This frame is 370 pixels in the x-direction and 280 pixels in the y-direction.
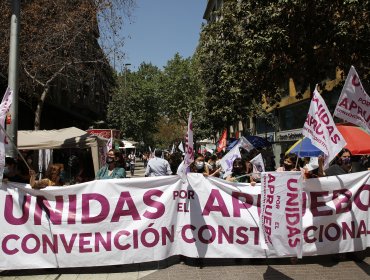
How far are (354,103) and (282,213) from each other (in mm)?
1899

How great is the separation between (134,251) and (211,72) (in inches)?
845

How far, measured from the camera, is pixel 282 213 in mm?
6031

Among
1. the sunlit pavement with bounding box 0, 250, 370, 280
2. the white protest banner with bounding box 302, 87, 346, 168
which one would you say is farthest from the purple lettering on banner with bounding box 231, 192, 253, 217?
the white protest banner with bounding box 302, 87, 346, 168

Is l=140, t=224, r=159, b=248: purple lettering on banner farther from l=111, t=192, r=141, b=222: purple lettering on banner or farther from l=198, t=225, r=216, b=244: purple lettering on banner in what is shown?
l=198, t=225, r=216, b=244: purple lettering on banner

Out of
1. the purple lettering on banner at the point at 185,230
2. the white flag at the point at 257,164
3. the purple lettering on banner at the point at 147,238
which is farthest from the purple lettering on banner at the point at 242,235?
the white flag at the point at 257,164

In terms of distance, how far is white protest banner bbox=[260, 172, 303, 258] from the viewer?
5980 millimetres

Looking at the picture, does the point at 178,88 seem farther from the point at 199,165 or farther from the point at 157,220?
the point at 157,220

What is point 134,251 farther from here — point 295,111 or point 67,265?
point 295,111

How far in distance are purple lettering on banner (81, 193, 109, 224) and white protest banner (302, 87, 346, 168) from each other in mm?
2988

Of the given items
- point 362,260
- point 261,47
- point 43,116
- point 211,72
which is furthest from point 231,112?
point 362,260

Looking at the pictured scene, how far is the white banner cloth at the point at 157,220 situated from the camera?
6254mm

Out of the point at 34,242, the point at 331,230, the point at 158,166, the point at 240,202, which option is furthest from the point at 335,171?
the point at 34,242

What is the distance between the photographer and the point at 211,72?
27.0 metres

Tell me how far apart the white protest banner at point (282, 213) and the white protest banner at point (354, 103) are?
115 centimetres
